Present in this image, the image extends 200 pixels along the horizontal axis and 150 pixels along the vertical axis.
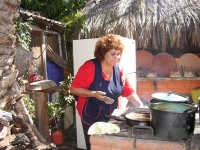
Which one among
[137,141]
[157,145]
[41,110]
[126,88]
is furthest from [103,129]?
[41,110]

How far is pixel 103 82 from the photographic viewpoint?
2.42 meters

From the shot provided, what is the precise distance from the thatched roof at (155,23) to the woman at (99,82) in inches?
93.8

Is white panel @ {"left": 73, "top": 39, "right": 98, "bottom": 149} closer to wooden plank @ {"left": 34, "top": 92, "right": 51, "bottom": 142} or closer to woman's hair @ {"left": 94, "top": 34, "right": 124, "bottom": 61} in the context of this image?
wooden plank @ {"left": 34, "top": 92, "right": 51, "bottom": 142}

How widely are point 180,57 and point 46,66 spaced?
320 centimetres

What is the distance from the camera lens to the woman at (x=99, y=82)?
239 cm

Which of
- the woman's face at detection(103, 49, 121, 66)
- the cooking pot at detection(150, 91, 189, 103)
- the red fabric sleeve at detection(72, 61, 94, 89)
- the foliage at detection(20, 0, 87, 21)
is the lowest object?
the cooking pot at detection(150, 91, 189, 103)

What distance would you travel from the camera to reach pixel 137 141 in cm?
155

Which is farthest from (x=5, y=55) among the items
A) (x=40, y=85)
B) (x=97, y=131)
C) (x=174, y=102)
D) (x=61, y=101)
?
(x=61, y=101)

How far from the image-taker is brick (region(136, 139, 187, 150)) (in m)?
1.45

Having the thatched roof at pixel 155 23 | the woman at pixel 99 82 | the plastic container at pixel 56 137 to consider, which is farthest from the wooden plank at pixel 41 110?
the thatched roof at pixel 155 23

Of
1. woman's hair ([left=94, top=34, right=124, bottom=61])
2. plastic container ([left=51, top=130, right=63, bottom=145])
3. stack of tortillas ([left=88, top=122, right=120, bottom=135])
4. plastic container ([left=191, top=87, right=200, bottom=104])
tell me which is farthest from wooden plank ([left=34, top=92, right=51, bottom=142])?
plastic container ([left=191, top=87, right=200, bottom=104])

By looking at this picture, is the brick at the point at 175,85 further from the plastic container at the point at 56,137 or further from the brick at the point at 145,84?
the plastic container at the point at 56,137

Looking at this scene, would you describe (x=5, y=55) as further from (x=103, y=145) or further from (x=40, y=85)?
(x=103, y=145)

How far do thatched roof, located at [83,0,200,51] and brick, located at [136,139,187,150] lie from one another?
135 inches
